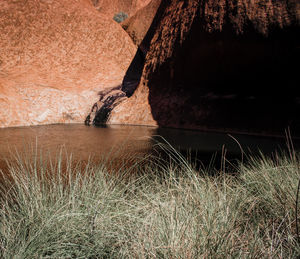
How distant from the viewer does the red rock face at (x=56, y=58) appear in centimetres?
790

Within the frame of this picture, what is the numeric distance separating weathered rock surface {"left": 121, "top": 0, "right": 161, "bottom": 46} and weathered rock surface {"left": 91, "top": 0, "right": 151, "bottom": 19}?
12.9 m

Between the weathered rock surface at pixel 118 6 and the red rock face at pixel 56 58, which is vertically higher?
the weathered rock surface at pixel 118 6

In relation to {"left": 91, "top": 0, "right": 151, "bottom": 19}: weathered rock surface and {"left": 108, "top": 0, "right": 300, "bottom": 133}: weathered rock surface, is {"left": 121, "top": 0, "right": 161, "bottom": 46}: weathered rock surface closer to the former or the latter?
{"left": 108, "top": 0, "right": 300, "bottom": 133}: weathered rock surface

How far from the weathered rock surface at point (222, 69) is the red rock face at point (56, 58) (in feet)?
6.94

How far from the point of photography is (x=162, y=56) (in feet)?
26.4

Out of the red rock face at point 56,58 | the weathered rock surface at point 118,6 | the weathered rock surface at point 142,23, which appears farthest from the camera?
the weathered rock surface at point 118,6

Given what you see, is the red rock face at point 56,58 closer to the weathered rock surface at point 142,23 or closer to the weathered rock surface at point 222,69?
the weathered rock surface at point 142,23

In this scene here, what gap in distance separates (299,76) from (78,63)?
8.48m

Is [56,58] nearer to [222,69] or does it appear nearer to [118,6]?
[222,69]

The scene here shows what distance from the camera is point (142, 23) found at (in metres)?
13.8

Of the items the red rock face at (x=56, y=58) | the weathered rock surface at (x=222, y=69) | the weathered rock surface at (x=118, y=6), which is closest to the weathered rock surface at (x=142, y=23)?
the red rock face at (x=56, y=58)

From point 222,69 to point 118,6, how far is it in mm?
24465

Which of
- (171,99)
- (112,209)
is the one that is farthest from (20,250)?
(171,99)

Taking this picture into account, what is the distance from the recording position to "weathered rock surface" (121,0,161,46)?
13.5 metres
